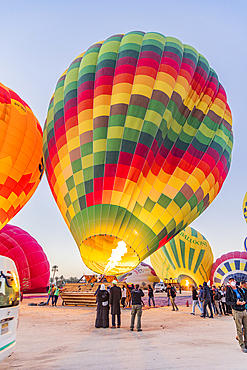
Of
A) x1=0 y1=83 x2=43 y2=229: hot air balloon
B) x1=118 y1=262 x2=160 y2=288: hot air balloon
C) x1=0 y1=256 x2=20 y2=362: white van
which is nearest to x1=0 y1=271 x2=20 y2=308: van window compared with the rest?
x1=0 y1=256 x2=20 y2=362: white van

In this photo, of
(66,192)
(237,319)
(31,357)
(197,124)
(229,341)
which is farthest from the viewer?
(197,124)

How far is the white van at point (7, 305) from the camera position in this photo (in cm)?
317

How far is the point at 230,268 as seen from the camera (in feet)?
72.3

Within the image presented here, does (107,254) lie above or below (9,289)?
above

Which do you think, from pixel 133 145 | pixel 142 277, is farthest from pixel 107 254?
pixel 142 277

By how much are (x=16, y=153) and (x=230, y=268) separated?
17.3m

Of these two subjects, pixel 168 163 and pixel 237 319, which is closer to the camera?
pixel 237 319

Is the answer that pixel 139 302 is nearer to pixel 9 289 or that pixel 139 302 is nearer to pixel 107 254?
pixel 107 254

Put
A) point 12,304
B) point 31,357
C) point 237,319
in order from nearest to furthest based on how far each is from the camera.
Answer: point 12,304, point 31,357, point 237,319

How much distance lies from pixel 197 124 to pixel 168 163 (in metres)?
2.17

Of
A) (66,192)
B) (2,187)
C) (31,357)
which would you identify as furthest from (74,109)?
(31,357)

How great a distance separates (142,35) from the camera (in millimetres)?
11953

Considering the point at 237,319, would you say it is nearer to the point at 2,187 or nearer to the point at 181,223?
the point at 181,223

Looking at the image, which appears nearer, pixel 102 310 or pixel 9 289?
pixel 9 289
